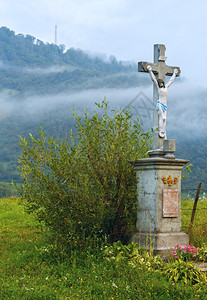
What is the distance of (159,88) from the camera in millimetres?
10438

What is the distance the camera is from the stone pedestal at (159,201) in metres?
9.50

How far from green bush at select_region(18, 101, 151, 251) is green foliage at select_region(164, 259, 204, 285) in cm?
204

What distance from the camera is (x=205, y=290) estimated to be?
7215mm

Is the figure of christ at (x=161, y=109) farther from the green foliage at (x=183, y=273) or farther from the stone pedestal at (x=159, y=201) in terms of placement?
the green foliage at (x=183, y=273)

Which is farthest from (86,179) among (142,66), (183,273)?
(142,66)

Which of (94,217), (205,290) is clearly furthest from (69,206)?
(205,290)

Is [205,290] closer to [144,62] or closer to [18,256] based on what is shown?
[18,256]

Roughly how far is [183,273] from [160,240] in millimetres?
1462

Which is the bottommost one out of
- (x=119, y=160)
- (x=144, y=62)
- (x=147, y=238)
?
(x=147, y=238)

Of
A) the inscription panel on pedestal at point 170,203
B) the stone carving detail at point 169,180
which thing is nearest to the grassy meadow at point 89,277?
the inscription panel on pedestal at point 170,203

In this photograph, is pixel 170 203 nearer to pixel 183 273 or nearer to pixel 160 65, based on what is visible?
pixel 183 273

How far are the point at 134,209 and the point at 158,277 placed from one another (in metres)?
2.67

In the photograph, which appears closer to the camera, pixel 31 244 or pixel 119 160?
pixel 119 160

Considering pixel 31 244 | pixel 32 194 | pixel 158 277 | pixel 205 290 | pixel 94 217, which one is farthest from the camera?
pixel 31 244
